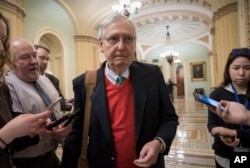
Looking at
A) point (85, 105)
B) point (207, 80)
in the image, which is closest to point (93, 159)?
point (85, 105)

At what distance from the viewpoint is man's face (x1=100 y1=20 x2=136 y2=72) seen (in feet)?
4.44

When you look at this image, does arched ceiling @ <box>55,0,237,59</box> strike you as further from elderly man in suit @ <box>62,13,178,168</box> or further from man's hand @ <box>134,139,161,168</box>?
man's hand @ <box>134,139,161,168</box>

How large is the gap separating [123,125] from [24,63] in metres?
0.87

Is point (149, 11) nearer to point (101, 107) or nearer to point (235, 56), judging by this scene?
point (235, 56)

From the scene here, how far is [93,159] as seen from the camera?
1.34 metres

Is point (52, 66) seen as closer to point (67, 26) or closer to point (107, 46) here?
point (67, 26)

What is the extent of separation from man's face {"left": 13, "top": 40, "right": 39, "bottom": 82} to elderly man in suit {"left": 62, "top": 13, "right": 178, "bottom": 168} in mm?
414

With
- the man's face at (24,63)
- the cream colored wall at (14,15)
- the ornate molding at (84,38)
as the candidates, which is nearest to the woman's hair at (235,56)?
the man's face at (24,63)

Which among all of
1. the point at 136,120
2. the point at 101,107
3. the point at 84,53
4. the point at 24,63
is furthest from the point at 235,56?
the point at 84,53

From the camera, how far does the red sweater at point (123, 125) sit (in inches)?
51.2

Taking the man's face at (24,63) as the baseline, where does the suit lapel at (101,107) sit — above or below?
below

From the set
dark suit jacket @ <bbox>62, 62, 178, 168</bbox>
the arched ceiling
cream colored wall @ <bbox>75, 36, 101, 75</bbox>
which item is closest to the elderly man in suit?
dark suit jacket @ <bbox>62, 62, 178, 168</bbox>

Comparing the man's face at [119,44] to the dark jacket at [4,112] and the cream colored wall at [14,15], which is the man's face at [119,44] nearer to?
the dark jacket at [4,112]

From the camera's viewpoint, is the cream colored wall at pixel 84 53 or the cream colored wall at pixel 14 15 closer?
the cream colored wall at pixel 14 15
